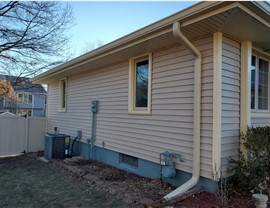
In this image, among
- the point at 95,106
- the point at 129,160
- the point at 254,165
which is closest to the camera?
the point at 254,165

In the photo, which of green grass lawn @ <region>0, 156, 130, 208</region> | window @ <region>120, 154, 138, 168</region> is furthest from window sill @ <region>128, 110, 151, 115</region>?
Result: green grass lawn @ <region>0, 156, 130, 208</region>

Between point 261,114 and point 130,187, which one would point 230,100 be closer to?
point 261,114

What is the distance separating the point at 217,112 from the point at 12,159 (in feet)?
23.0

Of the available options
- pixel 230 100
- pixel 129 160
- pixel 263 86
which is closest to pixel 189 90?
pixel 230 100

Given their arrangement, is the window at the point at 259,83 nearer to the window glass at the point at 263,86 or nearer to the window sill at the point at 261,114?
the window glass at the point at 263,86

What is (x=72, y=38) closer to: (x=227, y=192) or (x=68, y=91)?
(x=68, y=91)

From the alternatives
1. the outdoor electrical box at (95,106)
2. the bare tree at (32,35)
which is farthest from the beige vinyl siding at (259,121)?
the bare tree at (32,35)

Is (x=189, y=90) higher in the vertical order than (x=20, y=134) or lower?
higher

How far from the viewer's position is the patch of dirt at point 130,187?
147 inches

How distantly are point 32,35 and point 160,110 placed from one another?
1237cm

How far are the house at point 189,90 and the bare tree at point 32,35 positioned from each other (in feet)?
30.0

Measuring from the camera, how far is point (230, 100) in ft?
14.3

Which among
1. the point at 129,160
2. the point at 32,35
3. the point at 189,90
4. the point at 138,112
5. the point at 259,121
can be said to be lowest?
the point at 129,160

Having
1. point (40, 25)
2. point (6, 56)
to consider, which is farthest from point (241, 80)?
point (6, 56)
